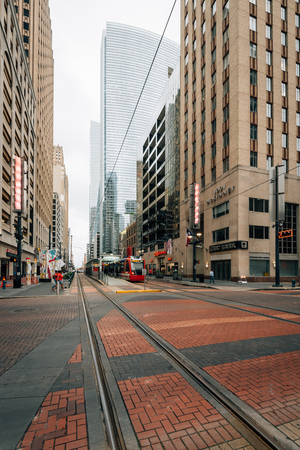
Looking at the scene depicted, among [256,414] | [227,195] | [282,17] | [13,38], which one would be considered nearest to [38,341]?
[256,414]

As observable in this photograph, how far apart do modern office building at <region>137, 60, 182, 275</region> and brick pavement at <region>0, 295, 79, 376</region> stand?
1398 inches

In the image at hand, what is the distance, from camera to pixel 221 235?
37719 millimetres

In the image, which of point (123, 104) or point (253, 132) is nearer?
point (253, 132)

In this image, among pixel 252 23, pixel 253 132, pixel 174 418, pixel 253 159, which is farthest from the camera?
pixel 252 23

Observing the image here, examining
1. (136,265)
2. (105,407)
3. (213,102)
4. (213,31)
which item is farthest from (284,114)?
(105,407)

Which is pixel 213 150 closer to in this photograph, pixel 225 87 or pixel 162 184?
pixel 225 87

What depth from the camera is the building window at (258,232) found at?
3444 cm

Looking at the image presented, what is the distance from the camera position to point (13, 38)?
117 ft

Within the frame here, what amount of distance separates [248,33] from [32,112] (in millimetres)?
40086

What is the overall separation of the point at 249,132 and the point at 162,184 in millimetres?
30157

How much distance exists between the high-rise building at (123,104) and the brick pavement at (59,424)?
12815 centimetres

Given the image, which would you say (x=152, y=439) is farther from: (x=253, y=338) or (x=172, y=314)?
(x=172, y=314)

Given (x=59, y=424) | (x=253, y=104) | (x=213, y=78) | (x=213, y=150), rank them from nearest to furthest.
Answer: (x=59, y=424) < (x=253, y=104) < (x=213, y=150) < (x=213, y=78)

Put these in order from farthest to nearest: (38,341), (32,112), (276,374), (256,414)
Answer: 1. (32,112)
2. (38,341)
3. (276,374)
4. (256,414)
